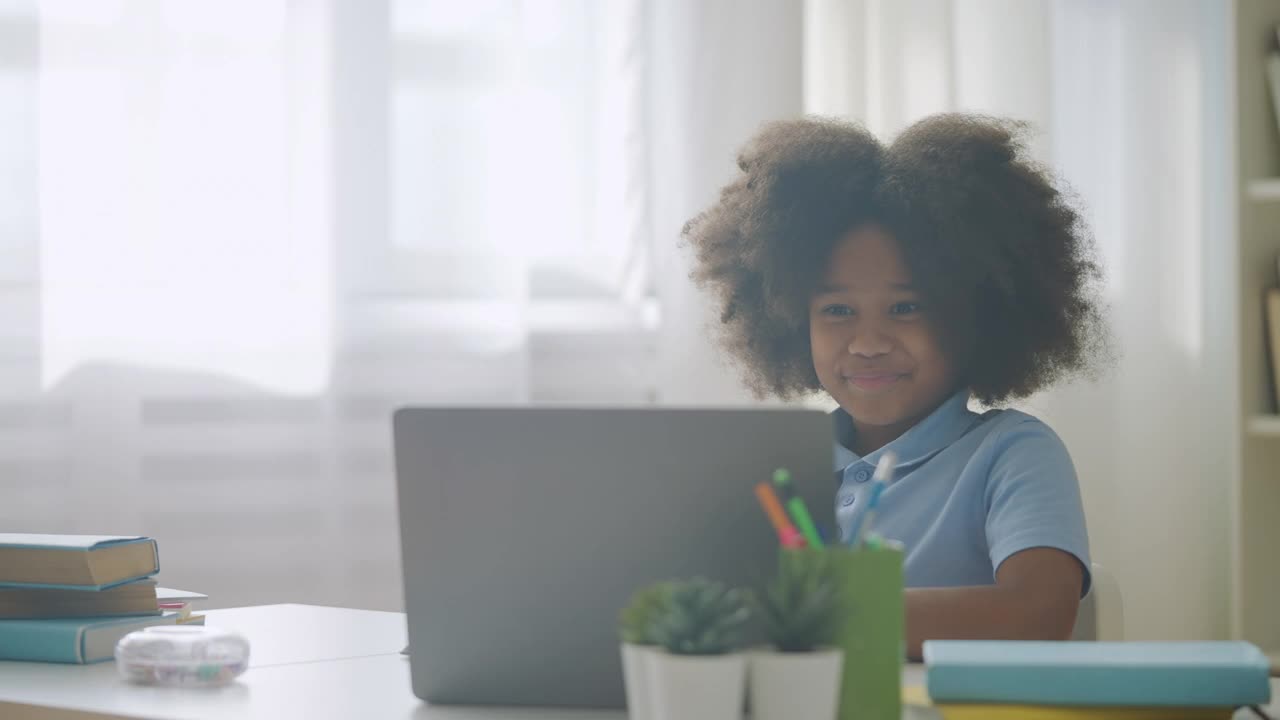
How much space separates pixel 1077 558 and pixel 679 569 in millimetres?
525

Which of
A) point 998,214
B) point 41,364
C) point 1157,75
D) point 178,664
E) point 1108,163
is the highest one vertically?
point 1157,75

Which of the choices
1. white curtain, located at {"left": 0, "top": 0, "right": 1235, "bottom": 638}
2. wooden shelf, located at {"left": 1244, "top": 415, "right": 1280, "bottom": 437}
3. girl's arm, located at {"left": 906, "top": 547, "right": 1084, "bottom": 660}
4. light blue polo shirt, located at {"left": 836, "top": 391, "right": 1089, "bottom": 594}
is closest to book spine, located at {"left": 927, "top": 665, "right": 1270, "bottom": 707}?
girl's arm, located at {"left": 906, "top": 547, "right": 1084, "bottom": 660}

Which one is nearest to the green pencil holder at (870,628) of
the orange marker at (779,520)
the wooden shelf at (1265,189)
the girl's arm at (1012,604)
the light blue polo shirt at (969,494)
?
the orange marker at (779,520)

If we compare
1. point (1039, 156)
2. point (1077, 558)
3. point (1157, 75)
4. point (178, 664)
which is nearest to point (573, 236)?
point (1039, 156)

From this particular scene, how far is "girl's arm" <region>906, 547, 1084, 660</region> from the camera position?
3.92ft

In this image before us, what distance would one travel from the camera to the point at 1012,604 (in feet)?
4.05

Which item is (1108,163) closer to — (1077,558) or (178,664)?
(1077,558)

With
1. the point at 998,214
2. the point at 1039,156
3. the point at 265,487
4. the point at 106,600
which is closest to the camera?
the point at 106,600

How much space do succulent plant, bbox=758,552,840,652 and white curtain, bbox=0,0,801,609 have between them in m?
1.62

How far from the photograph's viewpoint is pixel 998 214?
1.54m

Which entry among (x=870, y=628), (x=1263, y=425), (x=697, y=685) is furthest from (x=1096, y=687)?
(x=1263, y=425)

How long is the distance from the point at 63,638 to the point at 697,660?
65cm

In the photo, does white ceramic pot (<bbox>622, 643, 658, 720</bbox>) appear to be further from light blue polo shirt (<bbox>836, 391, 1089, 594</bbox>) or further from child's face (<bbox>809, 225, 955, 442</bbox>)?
child's face (<bbox>809, 225, 955, 442</bbox>)

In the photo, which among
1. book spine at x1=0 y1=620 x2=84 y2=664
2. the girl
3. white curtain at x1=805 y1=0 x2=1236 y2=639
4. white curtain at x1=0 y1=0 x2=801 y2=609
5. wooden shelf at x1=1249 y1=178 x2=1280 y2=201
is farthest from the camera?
white curtain at x1=805 y1=0 x2=1236 y2=639
